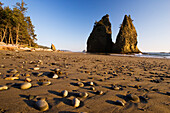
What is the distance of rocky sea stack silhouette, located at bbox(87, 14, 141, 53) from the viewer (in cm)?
2952

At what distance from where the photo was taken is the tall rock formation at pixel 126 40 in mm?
29011

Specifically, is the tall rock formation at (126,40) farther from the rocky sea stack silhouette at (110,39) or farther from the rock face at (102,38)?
the rock face at (102,38)

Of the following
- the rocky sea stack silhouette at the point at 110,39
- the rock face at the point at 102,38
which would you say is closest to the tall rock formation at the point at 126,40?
the rocky sea stack silhouette at the point at 110,39

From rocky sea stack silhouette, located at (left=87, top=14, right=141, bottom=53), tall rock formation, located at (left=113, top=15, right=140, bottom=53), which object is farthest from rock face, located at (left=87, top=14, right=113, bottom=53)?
tall rock formation, located at (left=113, top=15, right=140, bottom=53)

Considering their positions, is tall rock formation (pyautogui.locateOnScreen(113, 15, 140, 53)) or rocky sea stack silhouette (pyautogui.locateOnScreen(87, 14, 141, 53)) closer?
tall rock formation (pyautogui.locateOnScreen(113, 15, 140, 53))

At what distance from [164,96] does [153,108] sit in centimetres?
61

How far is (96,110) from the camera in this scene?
99 centimetres

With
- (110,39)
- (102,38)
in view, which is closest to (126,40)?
(110,39)

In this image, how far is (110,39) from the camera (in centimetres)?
3556

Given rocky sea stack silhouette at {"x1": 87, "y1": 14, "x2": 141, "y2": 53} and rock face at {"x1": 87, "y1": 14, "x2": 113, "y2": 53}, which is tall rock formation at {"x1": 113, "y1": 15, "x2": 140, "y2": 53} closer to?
rocky sea stack silhouette at {"x1": 87, "y1": 14, "x2": 141, "y2": 53}

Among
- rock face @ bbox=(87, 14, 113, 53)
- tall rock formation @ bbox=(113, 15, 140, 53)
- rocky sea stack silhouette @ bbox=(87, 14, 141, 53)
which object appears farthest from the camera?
rock face @ bbox=(87, 14, 113, 53)

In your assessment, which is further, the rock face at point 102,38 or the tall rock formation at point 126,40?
the rock face at point 102,38

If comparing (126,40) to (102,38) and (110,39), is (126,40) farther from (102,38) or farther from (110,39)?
(102,38)

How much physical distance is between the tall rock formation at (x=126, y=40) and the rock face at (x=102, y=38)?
16.2 feet
